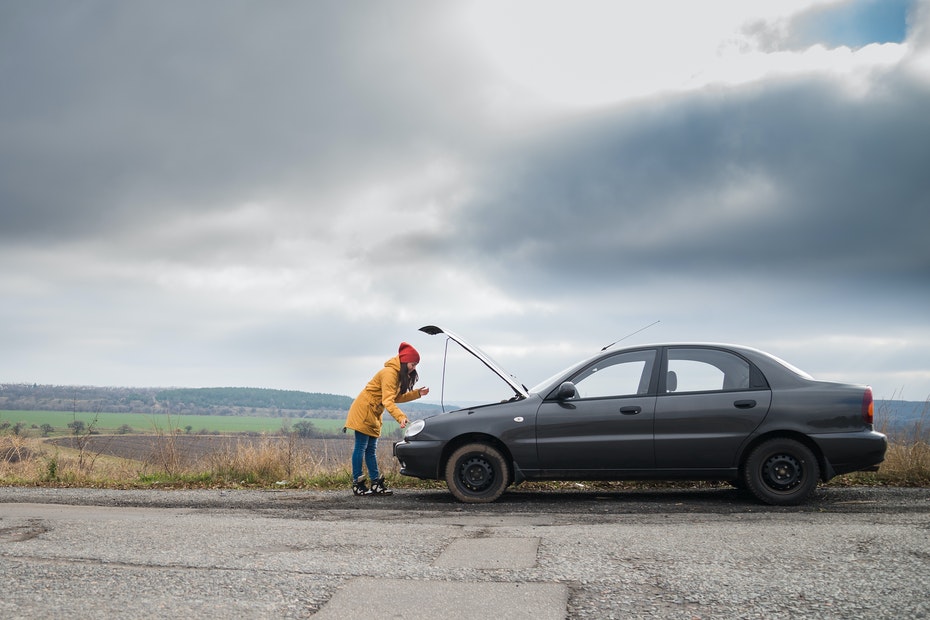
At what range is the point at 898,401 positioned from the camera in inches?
444

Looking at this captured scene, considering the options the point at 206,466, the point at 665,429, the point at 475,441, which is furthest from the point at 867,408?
the point at 206,466

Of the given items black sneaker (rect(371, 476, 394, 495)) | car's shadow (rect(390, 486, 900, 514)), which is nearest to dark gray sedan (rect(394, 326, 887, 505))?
car's shadow (rect(390, 486, 900, 514))

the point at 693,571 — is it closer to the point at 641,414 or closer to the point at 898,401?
the point at 641,414

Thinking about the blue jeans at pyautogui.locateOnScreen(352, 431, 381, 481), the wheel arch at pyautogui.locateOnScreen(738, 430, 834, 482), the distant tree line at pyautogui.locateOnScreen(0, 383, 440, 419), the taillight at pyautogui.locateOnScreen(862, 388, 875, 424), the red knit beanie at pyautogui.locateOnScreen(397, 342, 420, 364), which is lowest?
the distant tree line at pyautogui.locateOnScreen(0, 383, 440, 419)

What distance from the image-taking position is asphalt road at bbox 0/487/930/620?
416cm

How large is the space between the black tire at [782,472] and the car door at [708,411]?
24 centimetres

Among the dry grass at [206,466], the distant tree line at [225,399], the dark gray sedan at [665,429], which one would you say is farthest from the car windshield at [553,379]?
the distant tree line at [225,399]

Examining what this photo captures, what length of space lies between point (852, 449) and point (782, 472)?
745 millimetres

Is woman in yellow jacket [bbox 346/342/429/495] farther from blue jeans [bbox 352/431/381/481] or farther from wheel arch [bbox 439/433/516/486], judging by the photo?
wheel arch [bbox 439/433/516/486]

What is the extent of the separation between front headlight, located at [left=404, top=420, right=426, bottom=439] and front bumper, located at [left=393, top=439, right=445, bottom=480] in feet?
0.41

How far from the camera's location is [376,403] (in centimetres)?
1001

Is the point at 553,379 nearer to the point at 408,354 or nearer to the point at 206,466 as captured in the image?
the point at 408,354

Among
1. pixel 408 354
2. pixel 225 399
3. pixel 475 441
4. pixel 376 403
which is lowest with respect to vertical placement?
pixel 225 399

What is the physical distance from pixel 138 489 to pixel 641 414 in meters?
7.49
